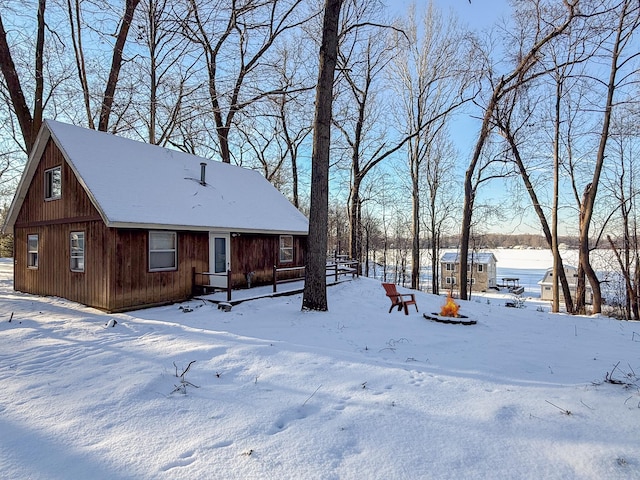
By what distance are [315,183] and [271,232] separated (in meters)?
4.79

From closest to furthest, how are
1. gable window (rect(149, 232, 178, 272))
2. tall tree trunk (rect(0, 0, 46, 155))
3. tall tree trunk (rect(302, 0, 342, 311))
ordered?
1. tall tree trunk (rect(302, 0, 342, 311))
2. gable window (rect(149, 232, 178, 272))
3. tall tree trunk (rect(0, 0, 46, 155))

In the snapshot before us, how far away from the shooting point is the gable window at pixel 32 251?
1212cm

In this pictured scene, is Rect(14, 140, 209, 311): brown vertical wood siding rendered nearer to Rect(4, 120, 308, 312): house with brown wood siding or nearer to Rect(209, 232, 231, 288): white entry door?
Rect(4, 120, 308, 312): house with brown wood siding

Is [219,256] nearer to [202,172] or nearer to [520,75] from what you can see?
[202,172]

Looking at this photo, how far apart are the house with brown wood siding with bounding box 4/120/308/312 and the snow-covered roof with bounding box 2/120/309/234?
4cm

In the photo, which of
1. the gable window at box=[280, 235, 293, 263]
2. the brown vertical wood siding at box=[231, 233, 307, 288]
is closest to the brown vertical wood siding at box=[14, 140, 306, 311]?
the brown vertical wood siding at box=[231, 233, 307, 288]

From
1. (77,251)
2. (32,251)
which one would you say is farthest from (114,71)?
(77,251)

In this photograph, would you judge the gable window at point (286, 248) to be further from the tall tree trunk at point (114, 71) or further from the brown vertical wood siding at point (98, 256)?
the tall tree trunk at point (114, 71)

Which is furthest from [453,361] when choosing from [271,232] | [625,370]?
[271,232]

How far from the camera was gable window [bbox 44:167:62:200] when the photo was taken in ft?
36.4

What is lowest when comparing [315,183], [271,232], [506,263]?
[506,263]

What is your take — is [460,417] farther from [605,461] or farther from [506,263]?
[506,263]

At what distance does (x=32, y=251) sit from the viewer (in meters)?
12.2

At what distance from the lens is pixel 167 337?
6727mm
